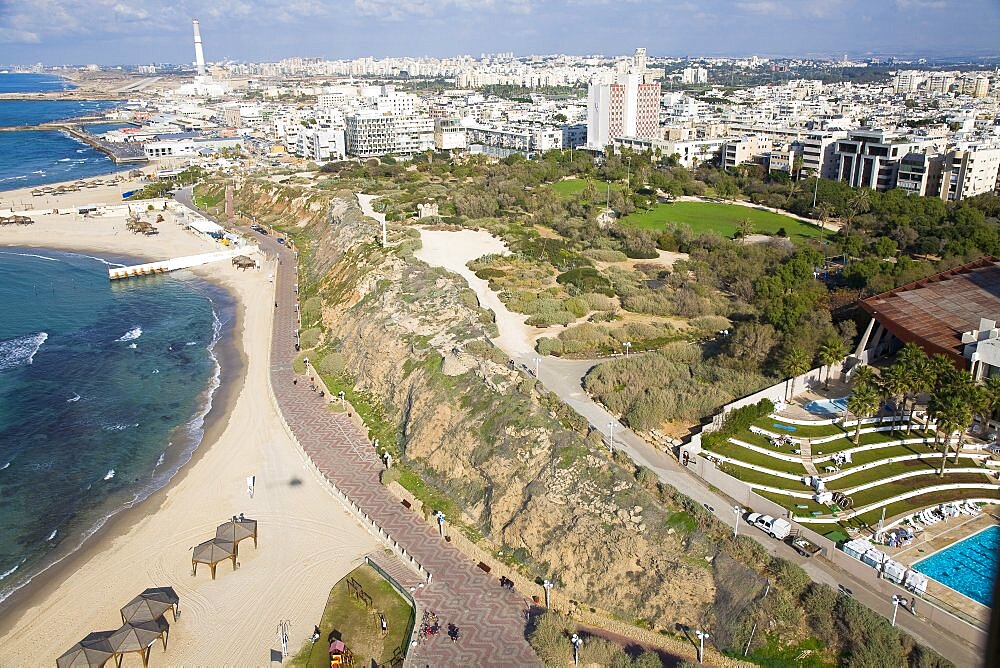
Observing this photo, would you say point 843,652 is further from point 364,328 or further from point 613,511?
point 364,328

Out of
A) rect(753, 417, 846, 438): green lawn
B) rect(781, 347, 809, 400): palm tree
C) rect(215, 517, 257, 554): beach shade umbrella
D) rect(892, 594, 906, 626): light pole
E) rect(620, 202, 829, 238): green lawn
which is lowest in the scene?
rect(215, 517, 257, 554): beach shade umbrella

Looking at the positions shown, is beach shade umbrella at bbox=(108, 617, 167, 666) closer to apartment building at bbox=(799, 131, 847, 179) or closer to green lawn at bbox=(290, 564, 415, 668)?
green lawn at bbox=(290, 564, 415, 668)

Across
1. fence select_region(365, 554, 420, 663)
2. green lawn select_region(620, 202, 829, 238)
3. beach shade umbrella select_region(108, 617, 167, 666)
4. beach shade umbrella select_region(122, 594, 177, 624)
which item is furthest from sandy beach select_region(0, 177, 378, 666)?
green lawn select_region(620, 202, 829, 238)

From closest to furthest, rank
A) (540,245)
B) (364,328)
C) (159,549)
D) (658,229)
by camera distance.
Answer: (159,549)
(364,328)
(540,245)
(658,229)

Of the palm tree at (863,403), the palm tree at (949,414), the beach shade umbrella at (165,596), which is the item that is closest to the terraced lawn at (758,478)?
the palm tree at (863,403)

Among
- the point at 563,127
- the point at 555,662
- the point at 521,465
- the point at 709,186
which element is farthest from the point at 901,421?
the point at 563,127

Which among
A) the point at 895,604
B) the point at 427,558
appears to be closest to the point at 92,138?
the point at 427,558

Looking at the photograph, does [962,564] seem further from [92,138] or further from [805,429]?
[92,138]
